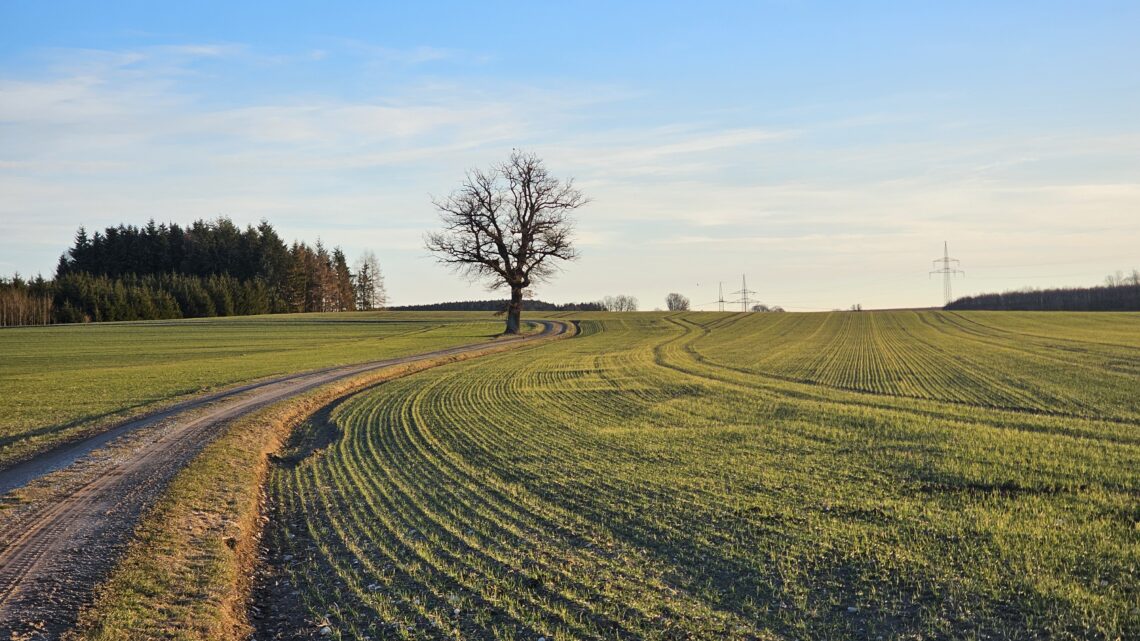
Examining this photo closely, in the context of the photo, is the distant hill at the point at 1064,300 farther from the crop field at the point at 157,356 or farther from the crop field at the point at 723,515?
the crop field at the point at 723,515

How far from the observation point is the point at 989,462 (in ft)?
45.3

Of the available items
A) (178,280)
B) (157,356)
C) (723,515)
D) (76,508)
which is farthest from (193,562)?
(178,280)

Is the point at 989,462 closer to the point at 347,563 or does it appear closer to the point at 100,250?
the point at 347,563

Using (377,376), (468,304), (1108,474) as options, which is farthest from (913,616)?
(468,304)

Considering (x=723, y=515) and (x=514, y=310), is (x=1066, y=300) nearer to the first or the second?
(x=514, y=310)

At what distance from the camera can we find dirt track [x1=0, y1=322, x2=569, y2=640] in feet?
26.8

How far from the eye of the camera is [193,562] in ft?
32.1

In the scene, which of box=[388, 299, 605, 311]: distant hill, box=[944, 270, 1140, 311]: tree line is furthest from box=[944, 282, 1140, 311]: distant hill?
box=[388, 299, 605, 311]: distant hill

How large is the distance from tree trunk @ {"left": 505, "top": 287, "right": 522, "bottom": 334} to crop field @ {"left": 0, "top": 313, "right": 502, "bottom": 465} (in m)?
2.66

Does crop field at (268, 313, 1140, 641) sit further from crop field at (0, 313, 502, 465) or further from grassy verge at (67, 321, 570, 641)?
crop field at (0, 313, 502, 465)

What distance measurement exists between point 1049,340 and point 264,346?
53.0 metres

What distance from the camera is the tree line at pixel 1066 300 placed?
95.3 metres

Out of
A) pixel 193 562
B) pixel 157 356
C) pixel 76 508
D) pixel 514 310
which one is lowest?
pixel 193 562

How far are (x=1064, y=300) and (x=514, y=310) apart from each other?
254 ft
